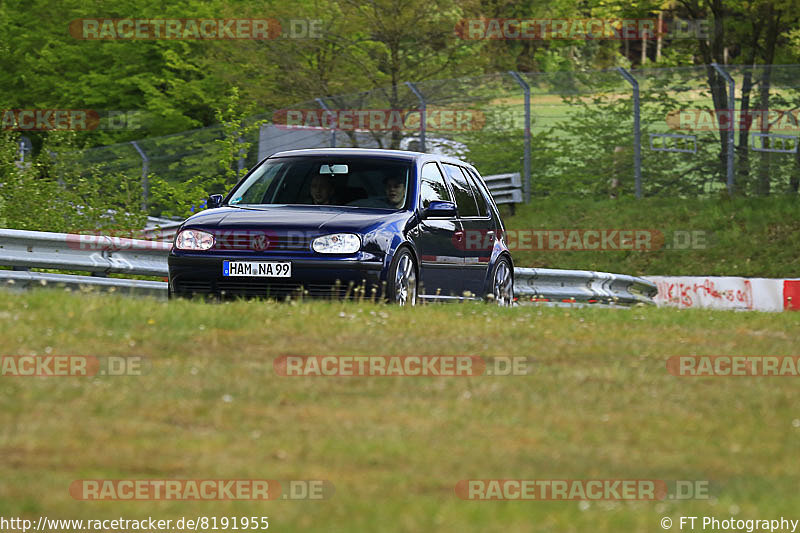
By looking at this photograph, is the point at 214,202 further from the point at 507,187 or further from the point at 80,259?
the point at 507,187

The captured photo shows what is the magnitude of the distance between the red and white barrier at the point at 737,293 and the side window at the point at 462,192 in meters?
6.42

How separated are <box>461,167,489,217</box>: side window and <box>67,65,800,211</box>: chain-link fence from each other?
12.4 m

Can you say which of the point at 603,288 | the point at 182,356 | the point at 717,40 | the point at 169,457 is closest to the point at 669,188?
the point at 717,40

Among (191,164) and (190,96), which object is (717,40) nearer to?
(191,164)

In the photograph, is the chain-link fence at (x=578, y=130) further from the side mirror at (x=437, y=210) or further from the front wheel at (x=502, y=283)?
the side mirror at (x=437, y=210)

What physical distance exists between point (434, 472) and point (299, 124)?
2460 centimetres

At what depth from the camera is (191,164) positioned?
29953mm

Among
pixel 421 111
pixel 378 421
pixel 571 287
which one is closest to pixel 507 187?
pixel 421 111

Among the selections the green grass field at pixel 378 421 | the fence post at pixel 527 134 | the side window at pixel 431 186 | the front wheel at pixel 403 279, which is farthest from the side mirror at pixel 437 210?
the fence post at pixel 527 134

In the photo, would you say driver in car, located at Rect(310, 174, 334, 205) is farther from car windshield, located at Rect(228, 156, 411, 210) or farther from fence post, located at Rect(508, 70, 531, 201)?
fence post, located at Rect(508, 70, 531, 201)

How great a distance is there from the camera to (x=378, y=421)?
628 centimetres

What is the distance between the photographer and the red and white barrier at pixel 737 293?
63.3 feet

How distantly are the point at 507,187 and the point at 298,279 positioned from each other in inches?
802

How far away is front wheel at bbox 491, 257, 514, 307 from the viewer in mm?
13311
